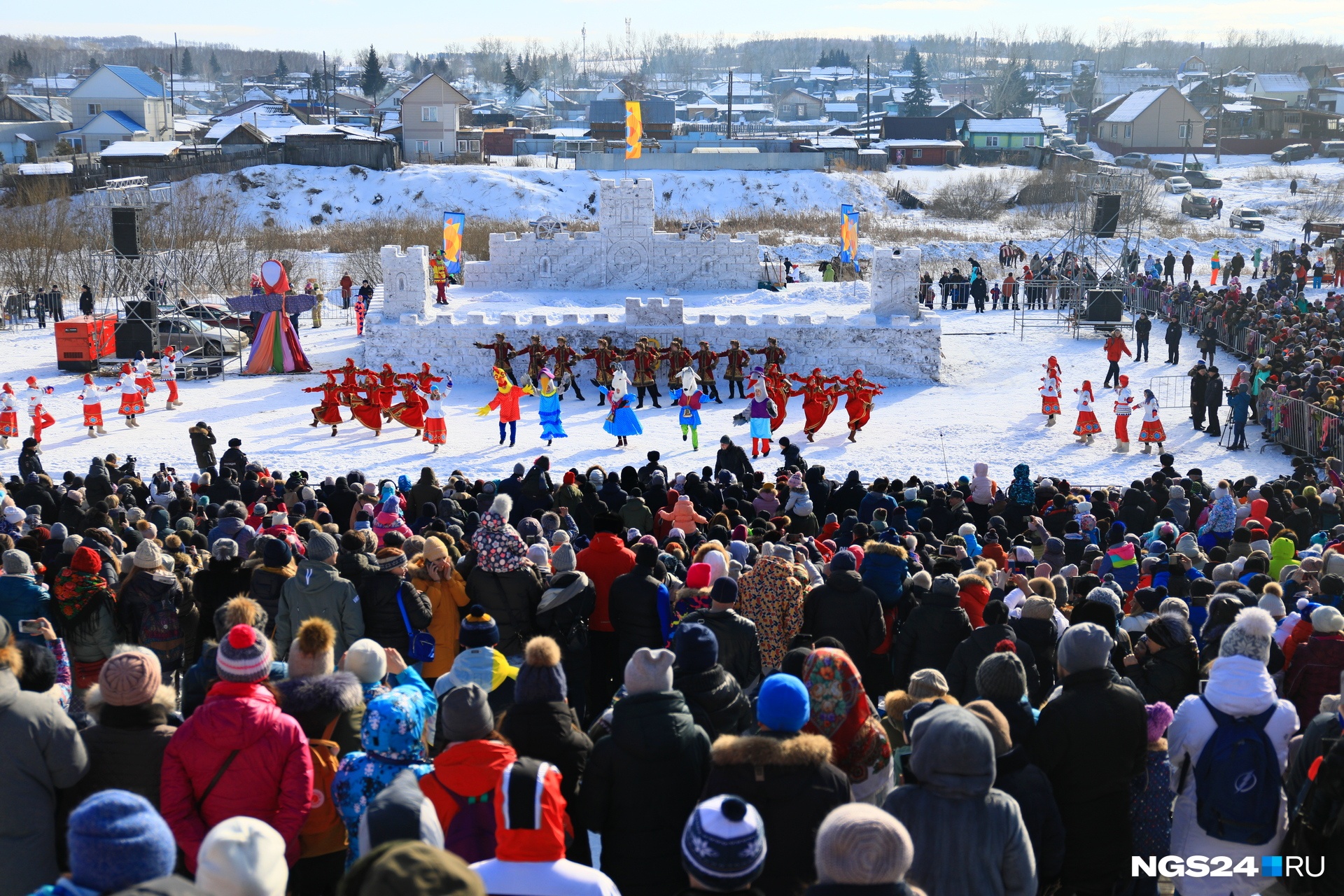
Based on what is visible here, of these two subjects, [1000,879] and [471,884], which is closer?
[471,884]

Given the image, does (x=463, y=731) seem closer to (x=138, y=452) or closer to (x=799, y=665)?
(x=799, y=665)

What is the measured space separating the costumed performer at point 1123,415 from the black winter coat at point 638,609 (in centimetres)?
1178

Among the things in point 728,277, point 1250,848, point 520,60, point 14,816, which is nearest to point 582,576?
point 14,816

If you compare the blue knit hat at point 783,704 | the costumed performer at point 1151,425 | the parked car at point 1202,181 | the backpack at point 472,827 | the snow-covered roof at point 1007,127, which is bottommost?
the costumed performer at point 1151,425

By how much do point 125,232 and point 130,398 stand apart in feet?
23.3

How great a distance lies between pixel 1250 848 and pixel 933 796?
1771 millimetres

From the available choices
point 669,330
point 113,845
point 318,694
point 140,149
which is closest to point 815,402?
point 669,330

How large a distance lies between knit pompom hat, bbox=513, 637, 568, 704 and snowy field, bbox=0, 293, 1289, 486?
11.2 m

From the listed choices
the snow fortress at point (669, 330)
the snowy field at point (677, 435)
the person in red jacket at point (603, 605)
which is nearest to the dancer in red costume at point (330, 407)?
the snowy field at point (677, 435)

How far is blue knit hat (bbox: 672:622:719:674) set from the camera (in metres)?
4.82

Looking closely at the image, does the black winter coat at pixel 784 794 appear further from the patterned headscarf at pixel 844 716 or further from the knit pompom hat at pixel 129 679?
the knit pompom hat at pixel 129 679

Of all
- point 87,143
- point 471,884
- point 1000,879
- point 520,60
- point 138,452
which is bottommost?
point 138,452

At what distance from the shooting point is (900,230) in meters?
46.0

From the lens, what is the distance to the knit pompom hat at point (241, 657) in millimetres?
4309
